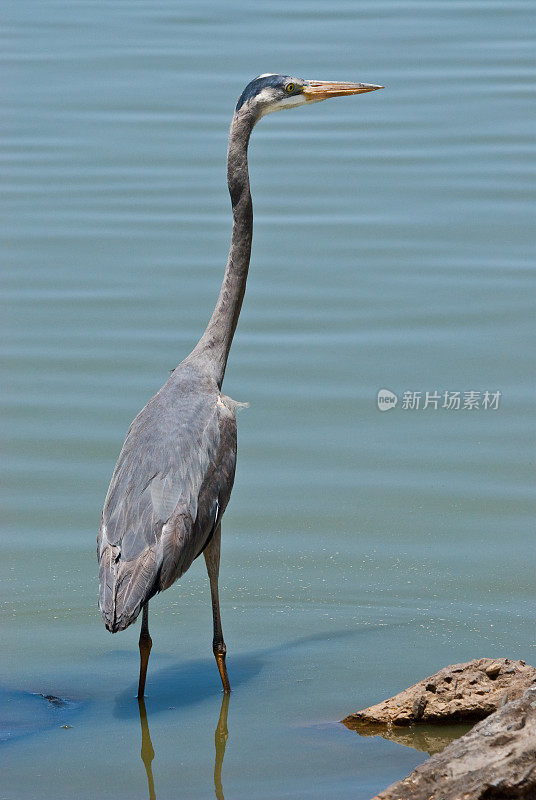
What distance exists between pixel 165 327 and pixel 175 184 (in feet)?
9.49

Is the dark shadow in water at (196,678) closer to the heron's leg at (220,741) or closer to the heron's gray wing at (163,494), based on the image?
the heron's leg at (220,741)

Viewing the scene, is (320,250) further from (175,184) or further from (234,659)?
(234,659)

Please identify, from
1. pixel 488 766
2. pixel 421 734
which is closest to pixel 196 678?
pixel 421 734

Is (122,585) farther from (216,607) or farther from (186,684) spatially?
(186,684)

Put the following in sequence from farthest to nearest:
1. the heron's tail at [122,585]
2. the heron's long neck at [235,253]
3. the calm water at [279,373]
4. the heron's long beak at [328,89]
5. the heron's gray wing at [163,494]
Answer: the heron's long beak at [328,89] → the heron's long neck at [235,253] → the calm water at [279,373] → the heron's gray wing at [163,494] → the heron's tail at [122,585]

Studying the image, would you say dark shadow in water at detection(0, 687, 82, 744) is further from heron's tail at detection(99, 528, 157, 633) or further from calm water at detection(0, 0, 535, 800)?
heron's tail at detection(99, 528, 157, 633)

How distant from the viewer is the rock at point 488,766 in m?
3.42

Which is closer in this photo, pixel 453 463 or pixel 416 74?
pixel 453 463

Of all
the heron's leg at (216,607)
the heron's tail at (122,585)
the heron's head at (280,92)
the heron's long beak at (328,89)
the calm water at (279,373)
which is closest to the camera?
the heron's tail at (122,585)

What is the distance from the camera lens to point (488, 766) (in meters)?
3.47

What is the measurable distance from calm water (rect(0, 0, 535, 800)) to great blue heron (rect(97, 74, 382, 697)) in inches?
19.8

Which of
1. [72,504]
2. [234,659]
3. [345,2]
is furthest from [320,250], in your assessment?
[345,2]

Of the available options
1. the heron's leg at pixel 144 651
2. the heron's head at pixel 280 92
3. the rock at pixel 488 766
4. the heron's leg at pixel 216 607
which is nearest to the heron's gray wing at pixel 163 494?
the heron's leg at pixel 216 607

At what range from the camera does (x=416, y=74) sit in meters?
13.9
